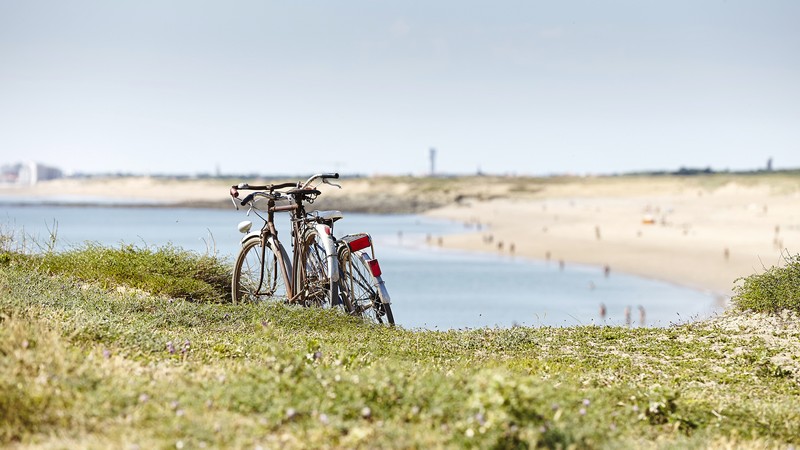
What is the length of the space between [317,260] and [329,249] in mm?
662

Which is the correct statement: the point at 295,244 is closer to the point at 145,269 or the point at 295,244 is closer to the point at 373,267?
the point at 373,267

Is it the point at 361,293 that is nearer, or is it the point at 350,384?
the point at 350,384

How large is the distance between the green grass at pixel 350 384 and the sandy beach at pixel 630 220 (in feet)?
16.0

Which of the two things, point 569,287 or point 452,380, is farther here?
point 569,287

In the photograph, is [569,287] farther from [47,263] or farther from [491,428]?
[491,428]

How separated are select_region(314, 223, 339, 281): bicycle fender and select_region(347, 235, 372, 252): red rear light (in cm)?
23

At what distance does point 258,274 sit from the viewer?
12.6 m

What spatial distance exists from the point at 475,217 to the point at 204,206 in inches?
2137

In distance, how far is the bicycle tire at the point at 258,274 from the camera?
38.2ft

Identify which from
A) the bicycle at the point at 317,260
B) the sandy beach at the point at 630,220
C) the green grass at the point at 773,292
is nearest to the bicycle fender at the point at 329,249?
the bicycle at the point at 317,260

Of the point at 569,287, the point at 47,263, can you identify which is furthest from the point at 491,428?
the point at 569,287

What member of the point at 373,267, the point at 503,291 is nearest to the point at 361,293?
the point at 373,267

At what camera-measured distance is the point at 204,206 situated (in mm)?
137875

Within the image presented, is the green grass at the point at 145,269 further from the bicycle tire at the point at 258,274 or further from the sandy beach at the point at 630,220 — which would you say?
the sandy beach at the point at 630,220
